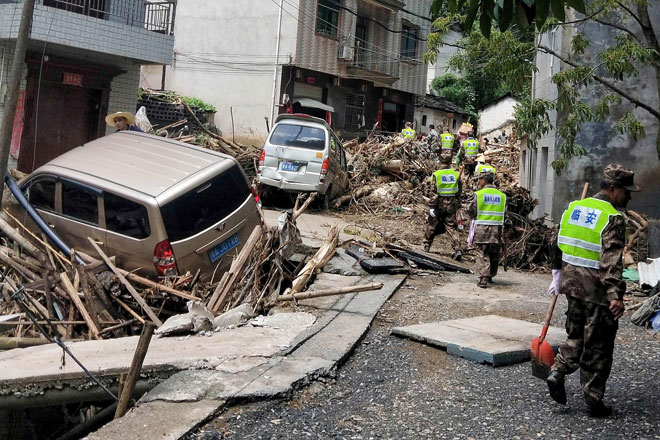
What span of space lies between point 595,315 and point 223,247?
462 cm

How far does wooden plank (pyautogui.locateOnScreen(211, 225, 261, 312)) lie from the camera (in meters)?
7.65

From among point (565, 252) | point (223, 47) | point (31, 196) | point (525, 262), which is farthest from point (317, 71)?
point (565, 252)

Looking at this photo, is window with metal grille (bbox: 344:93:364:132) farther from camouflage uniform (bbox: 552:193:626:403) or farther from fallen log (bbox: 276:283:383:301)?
camouflage uniform (bbox: 552:193:626:403)

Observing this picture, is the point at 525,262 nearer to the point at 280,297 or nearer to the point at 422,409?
the point at 280,297

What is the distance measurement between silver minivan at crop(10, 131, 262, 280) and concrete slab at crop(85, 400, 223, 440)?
10.1 ft

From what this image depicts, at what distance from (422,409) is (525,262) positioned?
305 inches

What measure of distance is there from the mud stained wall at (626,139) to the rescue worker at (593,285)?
9.89m

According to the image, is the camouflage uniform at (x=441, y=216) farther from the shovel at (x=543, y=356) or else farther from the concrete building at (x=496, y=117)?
the concrete building at (x=496, y=117)

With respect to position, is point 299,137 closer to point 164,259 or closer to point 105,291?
point 164,259

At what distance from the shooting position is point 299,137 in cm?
1573

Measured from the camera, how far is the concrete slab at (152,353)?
552cm

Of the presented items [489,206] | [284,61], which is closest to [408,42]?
[284,61]

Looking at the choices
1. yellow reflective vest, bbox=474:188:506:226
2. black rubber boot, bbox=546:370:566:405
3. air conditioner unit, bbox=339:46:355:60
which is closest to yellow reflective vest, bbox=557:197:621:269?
black rubber boot, bbox=546:370:566:405

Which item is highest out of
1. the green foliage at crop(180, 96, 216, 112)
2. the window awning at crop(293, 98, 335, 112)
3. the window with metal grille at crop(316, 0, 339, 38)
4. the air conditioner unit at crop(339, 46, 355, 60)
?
the window with metal grille at crop(316, 0, 339, 38)
